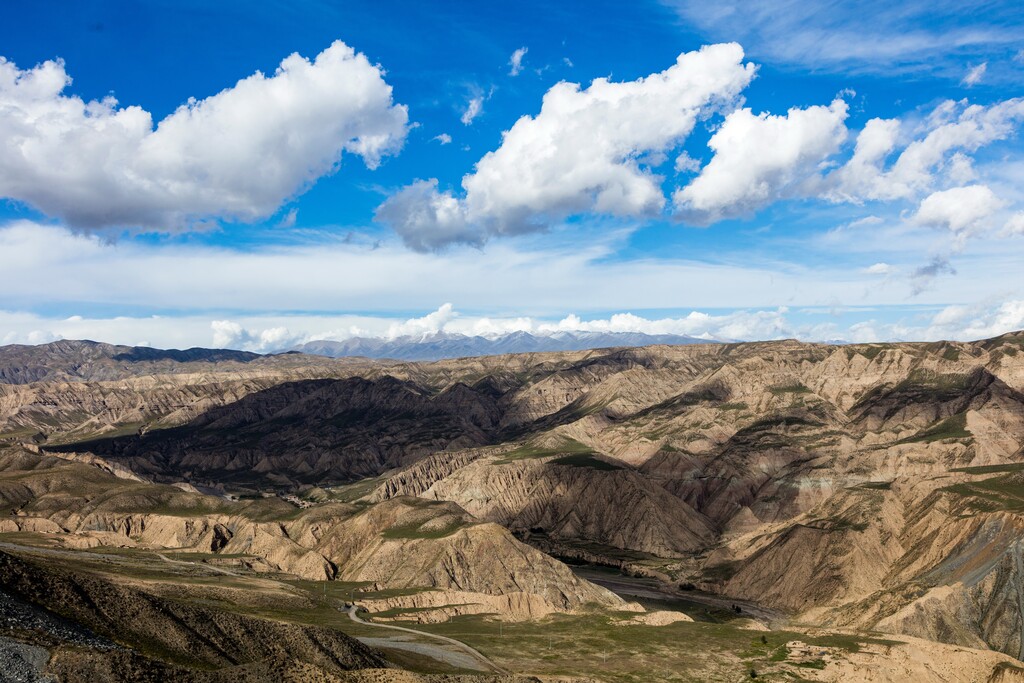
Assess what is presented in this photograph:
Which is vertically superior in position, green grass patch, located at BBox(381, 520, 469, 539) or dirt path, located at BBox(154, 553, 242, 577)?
green grass patch, located at BBox(381, 520, 469, 539)

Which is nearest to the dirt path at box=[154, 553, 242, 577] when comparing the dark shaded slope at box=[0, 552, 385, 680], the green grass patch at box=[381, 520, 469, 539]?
the green grass patch at box=[381, 520, 469, 539]

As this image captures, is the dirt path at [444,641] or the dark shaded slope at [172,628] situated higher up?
the dark shaded slope at [172,628]

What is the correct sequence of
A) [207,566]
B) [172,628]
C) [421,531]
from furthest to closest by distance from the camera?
[421,531] < [207,566] < [172,628]

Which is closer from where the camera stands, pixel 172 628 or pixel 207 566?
pixel 172 628

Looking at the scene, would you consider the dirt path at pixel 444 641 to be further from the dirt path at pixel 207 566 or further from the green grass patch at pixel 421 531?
the green grass patch at pixel 421 531

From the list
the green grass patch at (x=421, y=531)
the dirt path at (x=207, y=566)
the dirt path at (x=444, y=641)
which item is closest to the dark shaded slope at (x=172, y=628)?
the dirt path at (x=444, y=641)

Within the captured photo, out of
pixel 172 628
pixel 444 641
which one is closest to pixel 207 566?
pixel 444 641

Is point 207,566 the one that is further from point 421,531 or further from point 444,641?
point 444,641

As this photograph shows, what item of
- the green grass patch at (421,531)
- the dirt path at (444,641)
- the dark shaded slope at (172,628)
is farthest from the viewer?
the green grass patch at (421,531)

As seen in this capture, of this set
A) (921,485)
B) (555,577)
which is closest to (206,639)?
(555,577)

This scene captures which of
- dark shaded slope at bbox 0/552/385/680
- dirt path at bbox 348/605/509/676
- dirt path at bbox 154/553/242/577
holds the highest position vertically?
dark shaded slope at bbox 0/552/385/680

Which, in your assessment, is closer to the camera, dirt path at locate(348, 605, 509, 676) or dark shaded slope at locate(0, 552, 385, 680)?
dark shaded slope at locate(0, 552, 385, 680)

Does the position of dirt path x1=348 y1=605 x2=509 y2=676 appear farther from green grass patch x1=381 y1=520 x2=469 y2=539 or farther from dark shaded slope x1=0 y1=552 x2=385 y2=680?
green grass patch x1=381 y1=520 x2=469 y2=539
